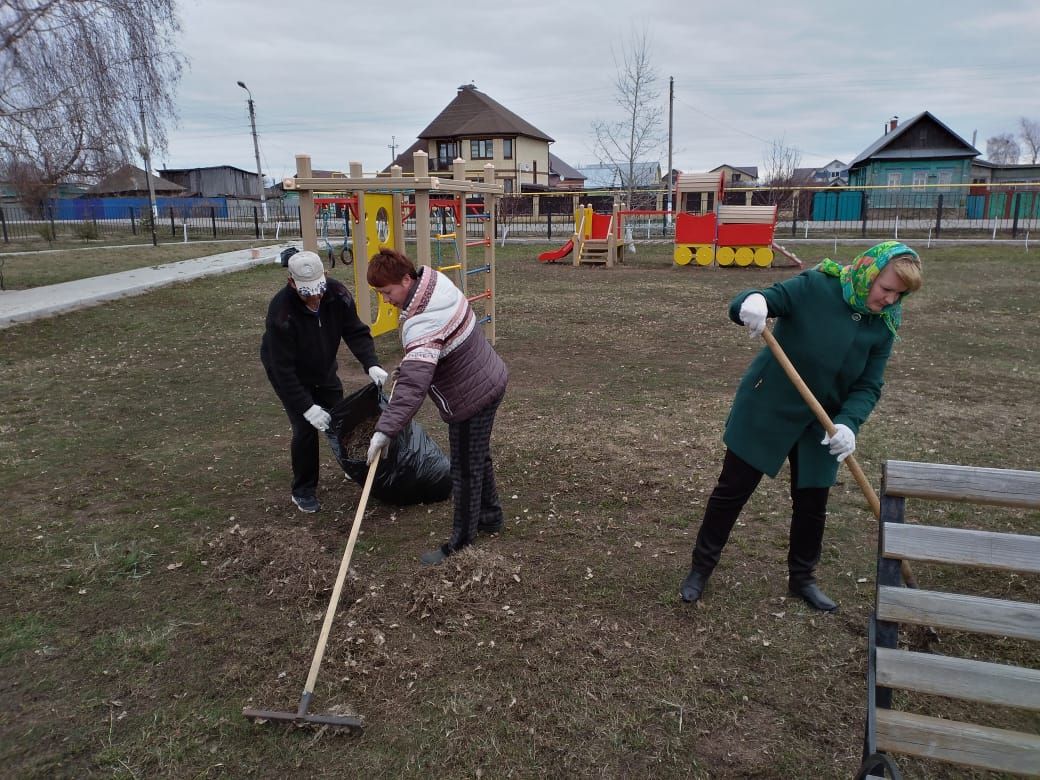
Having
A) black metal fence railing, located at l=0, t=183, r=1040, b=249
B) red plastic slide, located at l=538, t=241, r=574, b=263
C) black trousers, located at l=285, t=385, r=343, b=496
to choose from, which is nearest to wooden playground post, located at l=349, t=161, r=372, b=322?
black trousers, located at l=285, t=385, r=343, b=496

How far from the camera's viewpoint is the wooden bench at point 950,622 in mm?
1775

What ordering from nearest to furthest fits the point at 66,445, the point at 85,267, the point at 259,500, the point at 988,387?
the point at 259,500 < the point at 66,445 < the point at 988,387 < the point at 85,267

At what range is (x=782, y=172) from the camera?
36.6 m

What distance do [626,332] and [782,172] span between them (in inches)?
1236

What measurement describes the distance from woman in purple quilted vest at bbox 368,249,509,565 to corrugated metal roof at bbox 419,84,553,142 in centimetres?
4719

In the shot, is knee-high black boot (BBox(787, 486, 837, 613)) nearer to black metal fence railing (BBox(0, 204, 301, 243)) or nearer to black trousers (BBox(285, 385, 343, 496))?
black trousers (BBox(285, 385, 343, 496))

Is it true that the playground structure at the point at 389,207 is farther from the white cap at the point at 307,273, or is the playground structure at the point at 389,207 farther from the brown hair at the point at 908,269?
the brown hair at the point at 908,269

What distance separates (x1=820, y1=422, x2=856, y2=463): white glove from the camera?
2758mm

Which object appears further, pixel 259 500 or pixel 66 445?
pixel 66 445

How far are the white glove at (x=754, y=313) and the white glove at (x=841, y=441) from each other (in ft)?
1.59

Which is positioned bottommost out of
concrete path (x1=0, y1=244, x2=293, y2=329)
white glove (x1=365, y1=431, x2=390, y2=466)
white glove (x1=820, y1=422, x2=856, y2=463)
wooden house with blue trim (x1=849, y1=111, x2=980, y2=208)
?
concrete path (x1=0, y1=244, x2=293, y2=329)

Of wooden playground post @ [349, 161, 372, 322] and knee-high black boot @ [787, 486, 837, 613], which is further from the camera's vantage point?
wooden playground post @ [349, 161, 372, 322]

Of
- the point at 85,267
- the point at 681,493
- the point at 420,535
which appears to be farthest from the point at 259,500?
the point at 85,267

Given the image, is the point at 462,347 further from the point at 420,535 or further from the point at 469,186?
the point at 469,186
